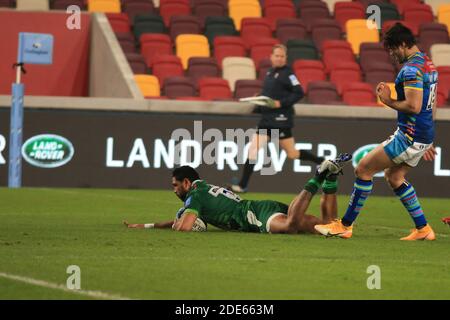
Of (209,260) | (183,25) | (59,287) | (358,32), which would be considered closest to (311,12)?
(358,32)

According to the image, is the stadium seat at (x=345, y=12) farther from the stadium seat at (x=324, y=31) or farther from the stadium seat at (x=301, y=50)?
the stadium seat at (x=301, y=50)

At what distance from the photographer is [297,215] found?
438 inches

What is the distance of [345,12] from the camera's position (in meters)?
25.4

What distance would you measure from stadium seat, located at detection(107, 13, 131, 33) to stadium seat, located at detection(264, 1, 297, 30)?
131 inches

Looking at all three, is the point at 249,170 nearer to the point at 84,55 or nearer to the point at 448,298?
the point at 84,55

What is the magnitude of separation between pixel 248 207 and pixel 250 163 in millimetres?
7130

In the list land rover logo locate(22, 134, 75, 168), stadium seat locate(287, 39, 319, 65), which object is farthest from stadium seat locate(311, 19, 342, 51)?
land rover logo locate(22, 134, 75, 168)

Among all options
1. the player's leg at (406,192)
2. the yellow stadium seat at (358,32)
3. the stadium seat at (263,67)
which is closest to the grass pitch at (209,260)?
the player's leg at (406,192)

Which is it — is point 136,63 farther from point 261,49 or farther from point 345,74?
point 345,74

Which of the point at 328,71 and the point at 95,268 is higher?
the point at 328,71

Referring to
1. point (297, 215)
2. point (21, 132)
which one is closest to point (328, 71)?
point (21, 132)

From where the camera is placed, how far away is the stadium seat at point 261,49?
23.6 metres

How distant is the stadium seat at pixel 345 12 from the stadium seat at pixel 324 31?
0.61 m
